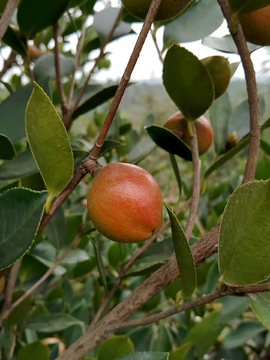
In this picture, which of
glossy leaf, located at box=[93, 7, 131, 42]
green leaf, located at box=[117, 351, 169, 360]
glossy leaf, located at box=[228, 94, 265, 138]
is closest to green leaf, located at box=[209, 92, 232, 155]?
glossy leaf, located at box=[228, 94, 265, 138]

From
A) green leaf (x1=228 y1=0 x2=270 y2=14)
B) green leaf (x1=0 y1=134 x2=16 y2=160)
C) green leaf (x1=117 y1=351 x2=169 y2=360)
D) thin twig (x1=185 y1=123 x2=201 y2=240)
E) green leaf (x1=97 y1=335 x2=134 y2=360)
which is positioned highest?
green leaf (x1=228 y1=0 x2=270 y2=14)

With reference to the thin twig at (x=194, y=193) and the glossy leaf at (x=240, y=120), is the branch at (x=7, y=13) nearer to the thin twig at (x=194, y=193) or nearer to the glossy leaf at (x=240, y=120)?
the thin twig at (x=194, y=193)

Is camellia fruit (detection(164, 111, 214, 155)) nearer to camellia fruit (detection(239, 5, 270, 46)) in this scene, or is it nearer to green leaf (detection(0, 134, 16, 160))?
camellia fruit (detection(239, 5, 270, 46))

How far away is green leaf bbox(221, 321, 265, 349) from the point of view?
0.79 m

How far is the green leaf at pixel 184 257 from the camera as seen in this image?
12.3 inches

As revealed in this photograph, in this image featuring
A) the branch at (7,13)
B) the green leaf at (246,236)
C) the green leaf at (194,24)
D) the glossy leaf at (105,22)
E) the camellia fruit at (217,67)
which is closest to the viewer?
the green leaf at (246,236)

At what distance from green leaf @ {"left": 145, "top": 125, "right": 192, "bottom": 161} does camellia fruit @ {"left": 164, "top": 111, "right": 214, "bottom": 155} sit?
47 millimetres

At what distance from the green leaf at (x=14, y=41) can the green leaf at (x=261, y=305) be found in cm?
54

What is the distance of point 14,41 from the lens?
22.9 inches

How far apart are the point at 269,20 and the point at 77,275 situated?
67 centimetres

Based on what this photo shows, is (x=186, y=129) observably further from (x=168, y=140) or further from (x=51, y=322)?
(x=51, y=322)

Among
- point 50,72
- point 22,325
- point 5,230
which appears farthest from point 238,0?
point 22,325

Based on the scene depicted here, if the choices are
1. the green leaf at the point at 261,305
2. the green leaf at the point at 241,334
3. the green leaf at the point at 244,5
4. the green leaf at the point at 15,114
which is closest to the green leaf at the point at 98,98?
the green leaf at the point at 15,114

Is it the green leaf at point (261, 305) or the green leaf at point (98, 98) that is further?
the green leaf at point (98, 98)
